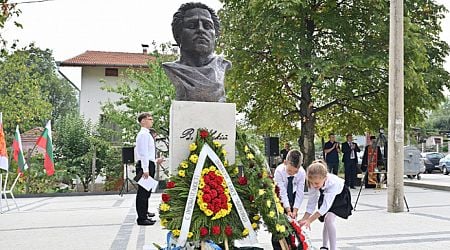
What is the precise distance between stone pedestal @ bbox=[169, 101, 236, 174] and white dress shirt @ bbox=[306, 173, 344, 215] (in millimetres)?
963

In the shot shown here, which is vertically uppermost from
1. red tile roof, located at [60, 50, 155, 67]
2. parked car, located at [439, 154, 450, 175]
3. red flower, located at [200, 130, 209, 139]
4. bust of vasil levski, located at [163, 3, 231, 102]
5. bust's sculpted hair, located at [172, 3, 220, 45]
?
red tile roof, located at [60, 50, 155, 67]

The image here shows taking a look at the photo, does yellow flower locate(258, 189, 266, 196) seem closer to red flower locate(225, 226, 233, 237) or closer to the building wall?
red flower locate(225, 226, 233, 237)

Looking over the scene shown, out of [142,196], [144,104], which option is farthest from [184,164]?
[144,104]

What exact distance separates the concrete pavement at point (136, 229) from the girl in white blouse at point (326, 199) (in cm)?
81

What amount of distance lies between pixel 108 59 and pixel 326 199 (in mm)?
30218

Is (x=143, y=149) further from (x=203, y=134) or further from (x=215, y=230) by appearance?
(x=215, y=230)

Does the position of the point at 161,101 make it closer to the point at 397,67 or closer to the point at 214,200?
the point at 397,67

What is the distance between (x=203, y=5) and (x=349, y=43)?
33.5 ft

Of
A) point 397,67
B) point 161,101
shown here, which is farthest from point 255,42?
point 397,67

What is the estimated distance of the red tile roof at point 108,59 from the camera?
3108 cm

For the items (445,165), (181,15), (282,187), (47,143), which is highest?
(181,15)

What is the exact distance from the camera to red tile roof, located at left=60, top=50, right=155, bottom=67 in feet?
102

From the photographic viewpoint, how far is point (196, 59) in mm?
5547

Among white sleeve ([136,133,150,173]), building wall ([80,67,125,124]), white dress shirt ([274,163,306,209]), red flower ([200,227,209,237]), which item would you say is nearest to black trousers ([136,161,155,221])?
white sleeve ([136,133,150,173])
